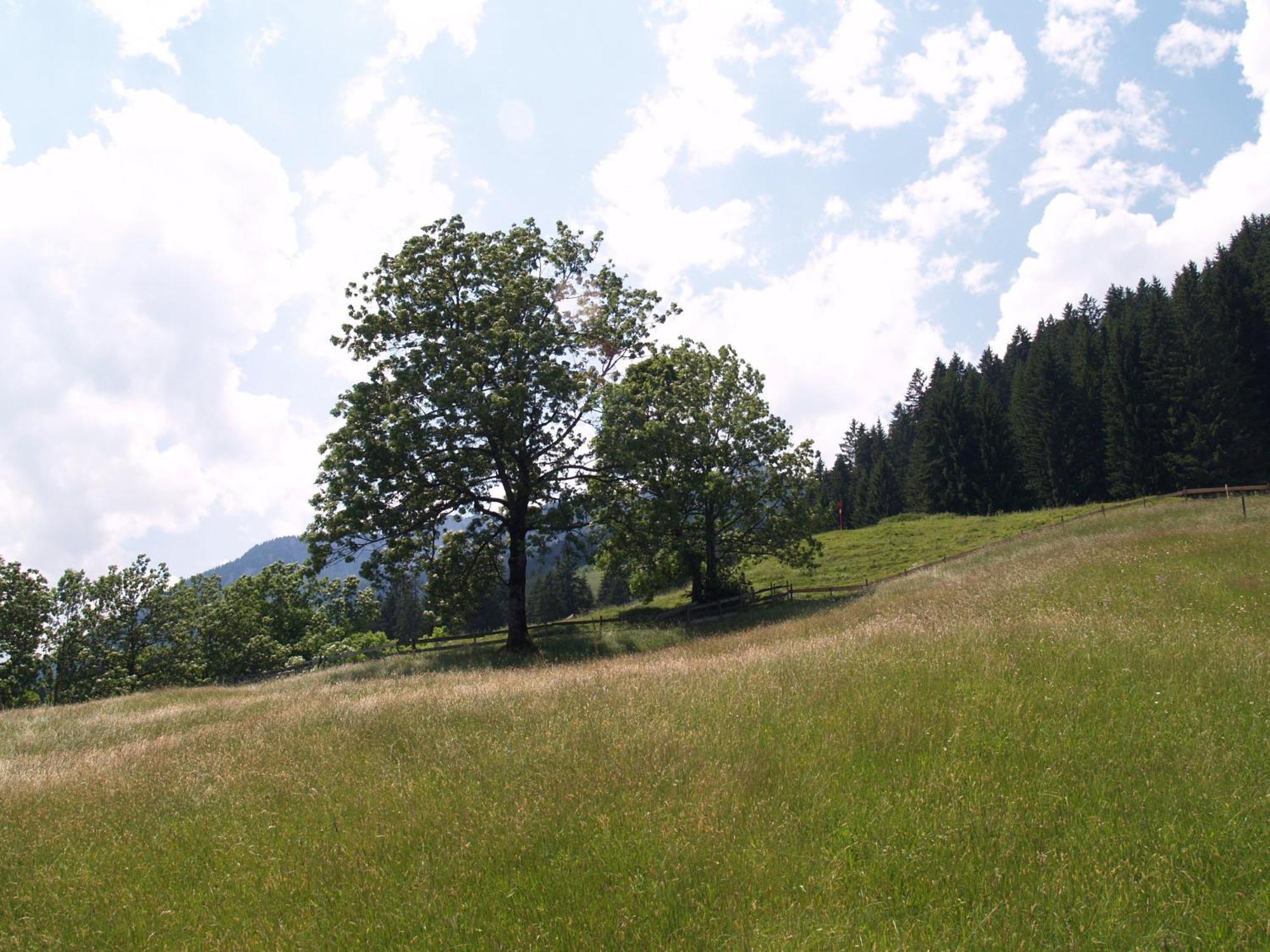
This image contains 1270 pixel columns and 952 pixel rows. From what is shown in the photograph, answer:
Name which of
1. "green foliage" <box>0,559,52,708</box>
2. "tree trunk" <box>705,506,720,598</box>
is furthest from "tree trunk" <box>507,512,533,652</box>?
"green foliage" <box>0,559,52,708</box>

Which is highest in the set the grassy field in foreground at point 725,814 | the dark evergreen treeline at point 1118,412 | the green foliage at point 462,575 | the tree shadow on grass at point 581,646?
the dark evergreen treeline at point 1118,412

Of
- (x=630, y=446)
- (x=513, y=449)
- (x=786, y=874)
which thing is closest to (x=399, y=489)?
(x=513, y=449)

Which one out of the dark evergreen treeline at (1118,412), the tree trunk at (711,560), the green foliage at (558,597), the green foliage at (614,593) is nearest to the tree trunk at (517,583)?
the tree trunk at (711,560)

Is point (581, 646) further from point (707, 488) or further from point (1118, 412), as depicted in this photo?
point (1118, 412)

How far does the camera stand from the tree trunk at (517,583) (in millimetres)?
26906

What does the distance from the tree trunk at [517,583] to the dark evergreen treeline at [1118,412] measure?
1638cm

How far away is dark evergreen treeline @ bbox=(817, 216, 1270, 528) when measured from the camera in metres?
54.8

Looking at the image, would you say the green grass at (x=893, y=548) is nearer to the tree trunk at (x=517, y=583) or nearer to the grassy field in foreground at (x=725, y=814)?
the tree trunk at (x=517, y=583)

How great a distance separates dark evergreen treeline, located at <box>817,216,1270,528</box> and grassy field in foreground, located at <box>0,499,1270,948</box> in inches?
1090

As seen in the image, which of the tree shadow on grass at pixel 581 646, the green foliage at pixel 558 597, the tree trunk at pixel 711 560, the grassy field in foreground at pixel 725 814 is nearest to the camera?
the grassy field in foreground at pixel 725 814

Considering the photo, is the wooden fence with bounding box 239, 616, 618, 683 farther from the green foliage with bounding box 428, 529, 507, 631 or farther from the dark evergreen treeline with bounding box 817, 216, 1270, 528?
the dark evergreen treeline with bounding box 817, 216, 1270, 528

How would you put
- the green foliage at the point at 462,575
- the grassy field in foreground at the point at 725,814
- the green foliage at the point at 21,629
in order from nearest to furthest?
the grassy field in foreground at the point at 725,814
the green foliage at the point at 462,575
the green foliage at the point at 21,629

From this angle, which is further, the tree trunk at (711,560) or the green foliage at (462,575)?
the tree trunk at (711,560)

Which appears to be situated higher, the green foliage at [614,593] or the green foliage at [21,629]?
the green foliage at [21,629]
